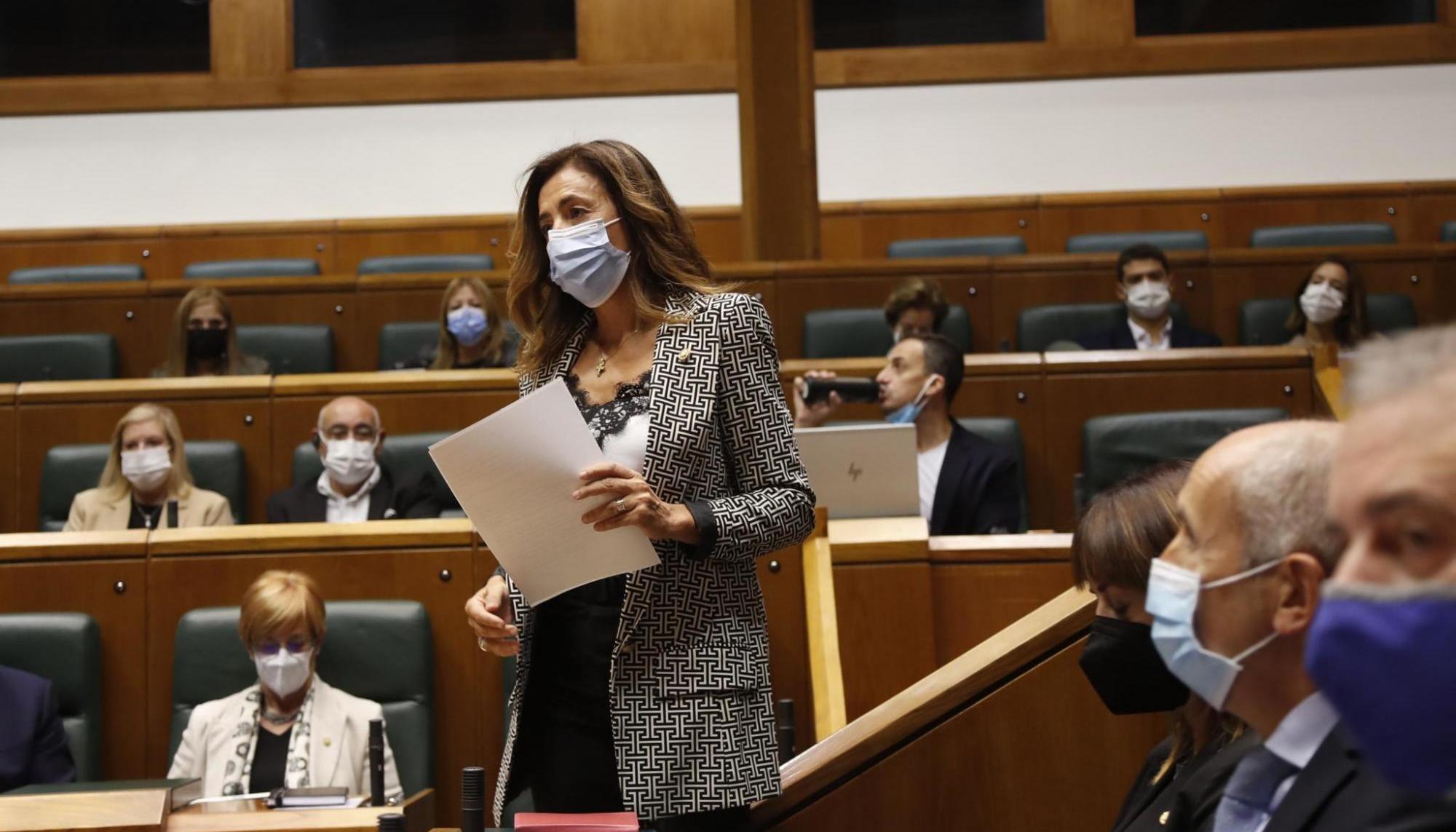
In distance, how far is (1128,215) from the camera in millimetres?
5941

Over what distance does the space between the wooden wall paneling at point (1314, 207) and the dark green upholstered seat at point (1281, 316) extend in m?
1.86

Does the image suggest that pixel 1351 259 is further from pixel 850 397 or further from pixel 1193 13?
pixel 1193 13

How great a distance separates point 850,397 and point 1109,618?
171 centimetres

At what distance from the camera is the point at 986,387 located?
11.0 ft

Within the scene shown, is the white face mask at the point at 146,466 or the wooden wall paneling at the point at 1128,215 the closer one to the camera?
the white face mask at the point at 146,466

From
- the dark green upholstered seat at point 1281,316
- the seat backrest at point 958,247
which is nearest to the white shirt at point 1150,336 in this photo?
the dark green upholstered seat at point 1281,316

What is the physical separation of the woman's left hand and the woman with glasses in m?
1.06

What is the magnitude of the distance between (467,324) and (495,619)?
2.57 m

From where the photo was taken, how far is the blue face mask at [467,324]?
3793 mm

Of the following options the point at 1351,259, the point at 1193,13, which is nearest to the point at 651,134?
the point at 1193,13

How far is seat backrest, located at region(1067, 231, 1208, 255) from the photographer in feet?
17.5

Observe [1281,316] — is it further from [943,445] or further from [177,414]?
[177,414]

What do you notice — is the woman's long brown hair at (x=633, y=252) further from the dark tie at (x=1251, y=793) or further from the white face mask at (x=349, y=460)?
Answer: the white face mask at (x=349, y=460)

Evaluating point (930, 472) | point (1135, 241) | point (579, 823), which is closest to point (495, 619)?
point (579, 823)
